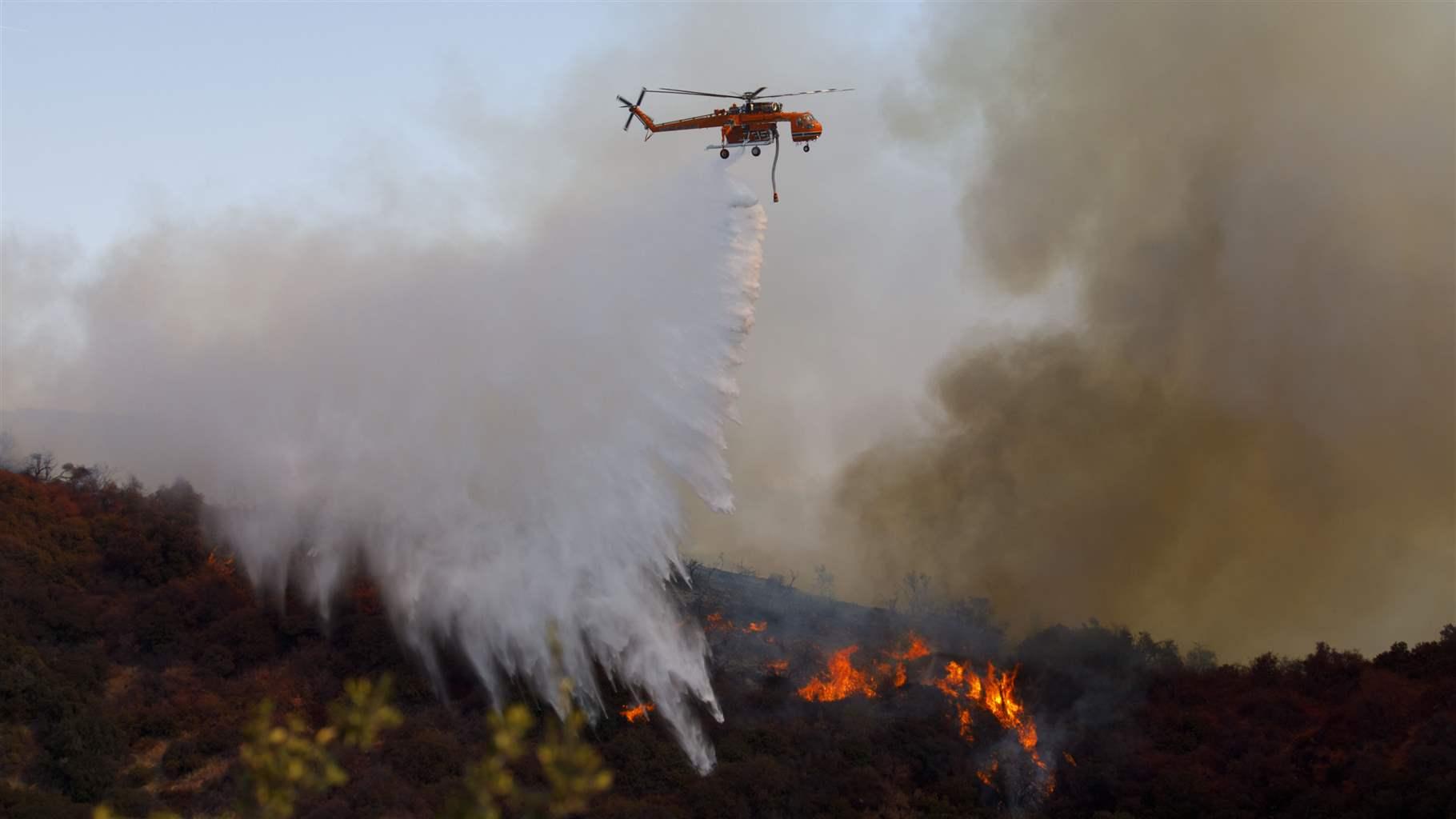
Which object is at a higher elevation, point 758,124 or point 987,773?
point 758,124

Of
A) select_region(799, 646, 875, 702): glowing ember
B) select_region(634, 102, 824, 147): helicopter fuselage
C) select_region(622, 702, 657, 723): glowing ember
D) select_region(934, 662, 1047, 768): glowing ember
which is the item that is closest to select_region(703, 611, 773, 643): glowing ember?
select_region(799, 646, 875, 702): glowing ember

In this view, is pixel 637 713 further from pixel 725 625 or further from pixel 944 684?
pixel 944 684

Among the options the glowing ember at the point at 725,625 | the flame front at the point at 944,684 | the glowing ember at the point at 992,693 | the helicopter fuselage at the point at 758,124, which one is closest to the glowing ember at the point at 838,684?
the flame front at the point at 944,684

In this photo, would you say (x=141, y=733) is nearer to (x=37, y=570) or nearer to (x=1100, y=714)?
(x=37, y=570)

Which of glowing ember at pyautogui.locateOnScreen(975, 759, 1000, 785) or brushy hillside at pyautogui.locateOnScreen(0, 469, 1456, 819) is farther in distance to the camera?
glowing ember at pyautogui.locateOnScreen(975, 759, 1000, 785)

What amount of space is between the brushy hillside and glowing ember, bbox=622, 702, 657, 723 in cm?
25

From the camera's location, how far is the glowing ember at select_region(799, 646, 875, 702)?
250ft

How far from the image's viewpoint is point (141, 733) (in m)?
67.7

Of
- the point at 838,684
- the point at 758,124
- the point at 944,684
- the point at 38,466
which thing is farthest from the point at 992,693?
the point at 38,466

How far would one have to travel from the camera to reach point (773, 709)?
2916 inches

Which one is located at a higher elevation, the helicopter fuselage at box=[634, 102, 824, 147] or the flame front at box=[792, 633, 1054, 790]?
the helicopter fuselage at box=[634, 102, 824, 147]

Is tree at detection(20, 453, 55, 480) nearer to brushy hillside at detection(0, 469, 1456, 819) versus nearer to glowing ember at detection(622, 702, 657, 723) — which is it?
brushy hillside at detection(0, 469, 1456, 819)

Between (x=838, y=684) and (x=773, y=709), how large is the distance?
5.17 metres

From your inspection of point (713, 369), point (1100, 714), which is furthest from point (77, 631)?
point (1100, 714)
